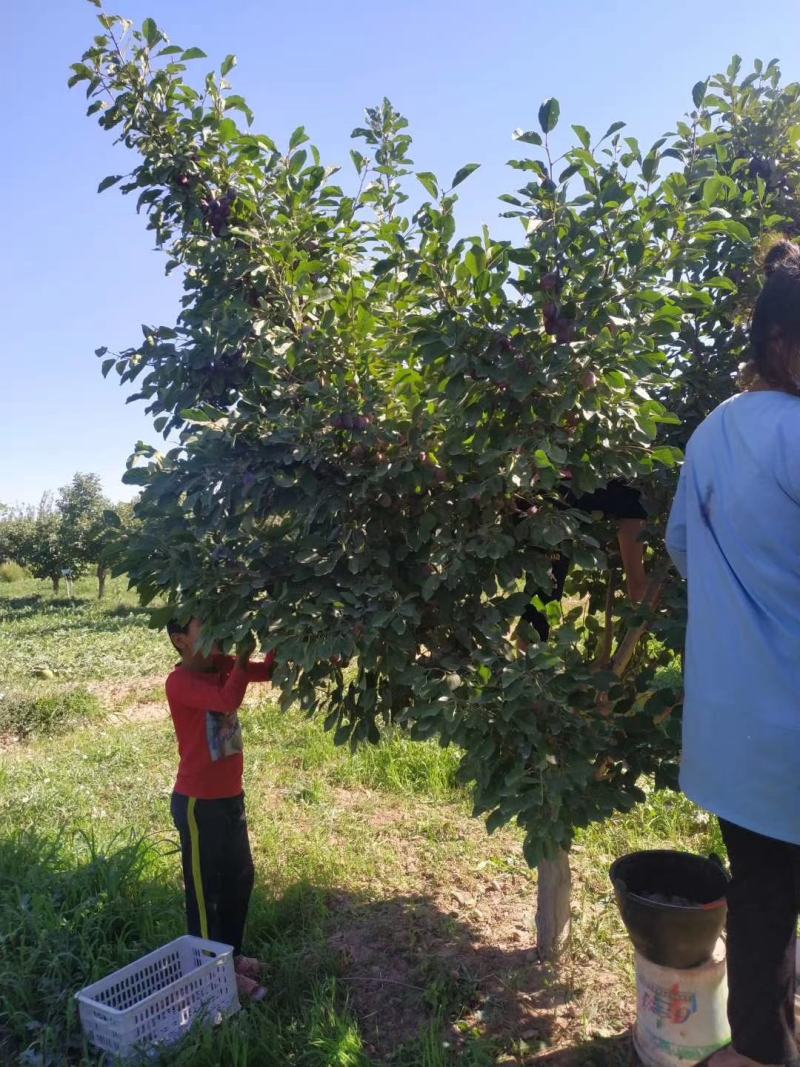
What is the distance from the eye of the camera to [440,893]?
3.72 meters

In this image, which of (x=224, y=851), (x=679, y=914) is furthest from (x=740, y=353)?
(x=224, y=851)

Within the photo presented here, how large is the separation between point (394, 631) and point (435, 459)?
0.47 m

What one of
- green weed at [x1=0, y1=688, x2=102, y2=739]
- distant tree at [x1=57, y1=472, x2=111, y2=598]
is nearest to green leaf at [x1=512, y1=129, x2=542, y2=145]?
green weed at [x1=0, y1=688, x2=102, y2=739]

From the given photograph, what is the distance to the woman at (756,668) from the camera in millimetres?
1646

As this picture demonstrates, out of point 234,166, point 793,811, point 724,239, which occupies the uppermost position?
point 234,166

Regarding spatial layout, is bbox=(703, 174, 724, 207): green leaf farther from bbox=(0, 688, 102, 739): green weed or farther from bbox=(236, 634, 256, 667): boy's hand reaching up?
bbox=(0, 688, 102, 739): green weed

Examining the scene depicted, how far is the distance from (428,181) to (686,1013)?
7.61 ft

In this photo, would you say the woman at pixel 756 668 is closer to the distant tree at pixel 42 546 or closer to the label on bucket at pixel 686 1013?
the label on bucket at pixel 686 1013

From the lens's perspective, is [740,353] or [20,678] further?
[20,678]

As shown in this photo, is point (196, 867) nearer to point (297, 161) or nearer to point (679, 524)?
point (679, 524)

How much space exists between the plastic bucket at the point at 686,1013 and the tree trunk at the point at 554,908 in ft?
1.82

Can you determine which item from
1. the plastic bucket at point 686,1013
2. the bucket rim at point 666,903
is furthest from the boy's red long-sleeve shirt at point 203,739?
the plastic bucket at point 686,1013

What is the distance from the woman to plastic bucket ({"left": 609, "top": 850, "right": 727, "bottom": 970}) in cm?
47

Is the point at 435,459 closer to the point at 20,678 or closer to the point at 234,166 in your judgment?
the point at 234,166
